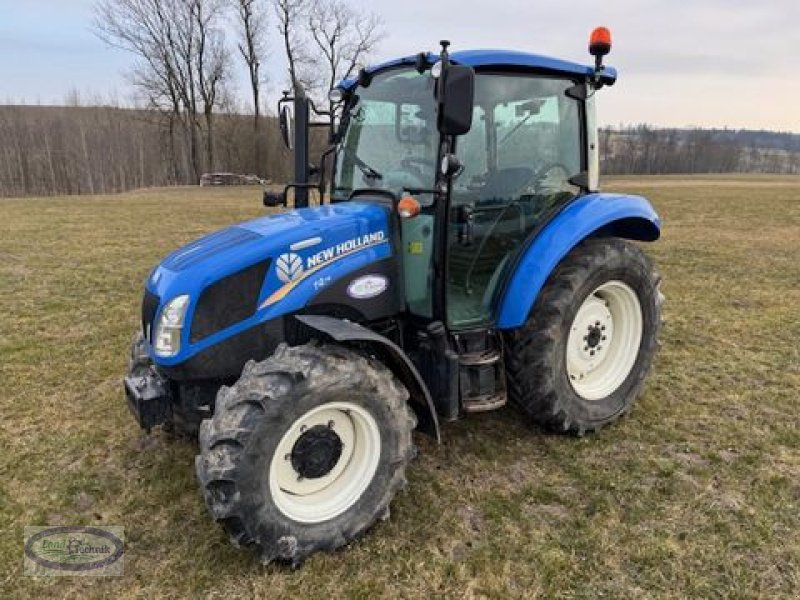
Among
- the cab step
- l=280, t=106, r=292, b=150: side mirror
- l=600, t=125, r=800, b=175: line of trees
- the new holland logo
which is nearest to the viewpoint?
the new holland logo

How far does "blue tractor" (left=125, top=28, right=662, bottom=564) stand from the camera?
2535 mm

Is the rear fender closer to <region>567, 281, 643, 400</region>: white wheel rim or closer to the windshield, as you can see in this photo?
the windshield

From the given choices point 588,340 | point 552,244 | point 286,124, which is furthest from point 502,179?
point 286,124

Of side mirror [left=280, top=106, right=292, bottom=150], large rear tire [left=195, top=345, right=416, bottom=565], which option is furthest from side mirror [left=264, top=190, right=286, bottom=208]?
large rear tire [left=195, top=345, right=416, bottom=565]

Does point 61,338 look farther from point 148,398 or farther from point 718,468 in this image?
point 718,468

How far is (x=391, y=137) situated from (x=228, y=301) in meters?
1.23

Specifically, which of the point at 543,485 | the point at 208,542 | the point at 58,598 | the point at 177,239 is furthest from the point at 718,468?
the point at 177,239

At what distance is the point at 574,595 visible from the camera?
96.1 inches

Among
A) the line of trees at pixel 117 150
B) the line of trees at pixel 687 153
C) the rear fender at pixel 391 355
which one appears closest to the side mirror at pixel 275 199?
the rear fender at pixel 391 355

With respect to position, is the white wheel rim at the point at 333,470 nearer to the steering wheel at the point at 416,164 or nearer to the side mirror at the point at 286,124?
the steering wheel at the point at 416,164

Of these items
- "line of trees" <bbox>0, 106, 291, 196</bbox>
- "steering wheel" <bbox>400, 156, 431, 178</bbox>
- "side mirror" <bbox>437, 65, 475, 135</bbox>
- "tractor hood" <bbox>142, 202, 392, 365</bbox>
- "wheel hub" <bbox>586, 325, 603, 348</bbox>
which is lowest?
"wheel hub" <bbox>586, 325, 603, 348</bbox>

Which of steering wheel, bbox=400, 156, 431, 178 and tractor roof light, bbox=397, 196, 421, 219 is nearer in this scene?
tractor roof light, bbox=397, 196, 421, 219

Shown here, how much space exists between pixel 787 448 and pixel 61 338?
19.6 feet

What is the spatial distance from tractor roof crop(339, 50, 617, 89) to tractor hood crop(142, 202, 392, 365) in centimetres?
82
